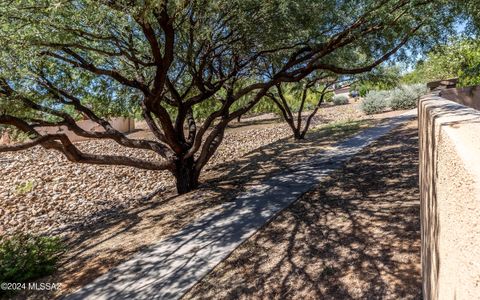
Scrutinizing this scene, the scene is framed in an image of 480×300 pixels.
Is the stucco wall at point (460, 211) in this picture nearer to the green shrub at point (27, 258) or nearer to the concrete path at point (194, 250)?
the concrete path at point (194, 250)

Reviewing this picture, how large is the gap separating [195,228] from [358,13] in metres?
5.39

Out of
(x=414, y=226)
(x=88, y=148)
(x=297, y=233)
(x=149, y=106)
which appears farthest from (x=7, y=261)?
(x=88, y=148)

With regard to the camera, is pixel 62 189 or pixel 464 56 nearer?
pixel 62 189

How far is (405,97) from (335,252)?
72.1ft

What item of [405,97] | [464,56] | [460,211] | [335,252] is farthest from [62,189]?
[405,97]

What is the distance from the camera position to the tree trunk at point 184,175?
8867mm

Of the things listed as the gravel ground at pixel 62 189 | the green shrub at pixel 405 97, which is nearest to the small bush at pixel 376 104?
the green shrub at pixel 405 97

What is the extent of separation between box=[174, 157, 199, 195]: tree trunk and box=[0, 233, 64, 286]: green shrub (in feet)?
10.3

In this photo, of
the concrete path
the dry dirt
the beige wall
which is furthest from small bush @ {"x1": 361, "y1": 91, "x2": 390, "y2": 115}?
the concrete path

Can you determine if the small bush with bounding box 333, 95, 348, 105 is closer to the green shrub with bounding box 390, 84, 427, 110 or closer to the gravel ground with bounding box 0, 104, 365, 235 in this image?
the green shrub with bounding box 390, 84, 427, 110

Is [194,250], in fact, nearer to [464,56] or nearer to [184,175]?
[184,175]

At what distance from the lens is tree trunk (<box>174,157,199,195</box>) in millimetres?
8867

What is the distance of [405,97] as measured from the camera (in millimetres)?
23344

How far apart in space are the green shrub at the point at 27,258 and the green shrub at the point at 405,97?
22.7 metres
